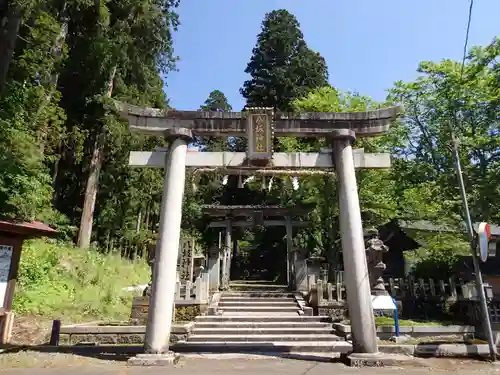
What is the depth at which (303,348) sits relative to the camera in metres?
8.86

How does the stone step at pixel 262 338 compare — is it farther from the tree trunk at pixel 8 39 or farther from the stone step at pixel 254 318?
the tree trunk at pixel 8 39

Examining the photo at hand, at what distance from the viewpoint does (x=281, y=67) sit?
30547 mm

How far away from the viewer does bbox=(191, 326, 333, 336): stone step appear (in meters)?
10.3

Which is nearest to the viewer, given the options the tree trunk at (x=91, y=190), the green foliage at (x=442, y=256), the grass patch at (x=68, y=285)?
the grass patch at (x=68, y=285)

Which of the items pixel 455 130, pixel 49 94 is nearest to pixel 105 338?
pixel 49 94

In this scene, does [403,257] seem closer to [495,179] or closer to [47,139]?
[495,179]

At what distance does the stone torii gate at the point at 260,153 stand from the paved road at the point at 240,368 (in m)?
1.82

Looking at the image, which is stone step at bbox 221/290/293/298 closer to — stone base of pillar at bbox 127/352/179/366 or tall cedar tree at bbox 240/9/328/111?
stone base of pillar at bbox 127/352/179/366

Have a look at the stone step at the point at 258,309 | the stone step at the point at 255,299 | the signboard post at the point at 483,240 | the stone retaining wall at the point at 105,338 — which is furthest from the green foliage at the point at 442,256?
the stone retaining wall at the point at 105,338

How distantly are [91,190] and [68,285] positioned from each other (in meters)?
6.01

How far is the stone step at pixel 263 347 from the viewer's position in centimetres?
858

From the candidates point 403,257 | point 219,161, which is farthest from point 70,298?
point 403,257

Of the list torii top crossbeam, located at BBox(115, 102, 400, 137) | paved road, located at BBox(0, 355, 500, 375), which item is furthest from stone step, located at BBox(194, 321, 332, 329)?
torii top crossbeam, located at BBox(115, 102, 400, 137)

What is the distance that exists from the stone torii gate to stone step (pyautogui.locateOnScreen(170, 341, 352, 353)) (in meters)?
2.47
